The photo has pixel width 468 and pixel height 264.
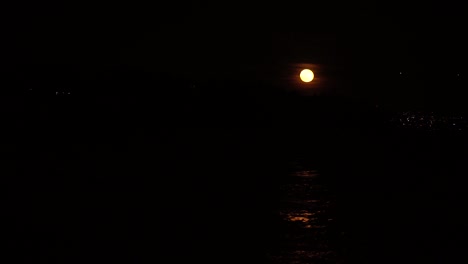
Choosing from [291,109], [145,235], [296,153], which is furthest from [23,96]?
[145,235]

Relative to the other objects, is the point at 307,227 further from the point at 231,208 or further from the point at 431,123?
the point at 431,123


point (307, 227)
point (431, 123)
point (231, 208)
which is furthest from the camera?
point (431, 123)

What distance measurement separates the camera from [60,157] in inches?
968

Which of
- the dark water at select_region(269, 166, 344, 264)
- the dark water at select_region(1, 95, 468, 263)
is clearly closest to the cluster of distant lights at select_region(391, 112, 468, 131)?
the dark water at select_region(1, 95, 468, 263)

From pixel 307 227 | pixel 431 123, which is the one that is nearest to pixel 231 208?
pixel 307 227

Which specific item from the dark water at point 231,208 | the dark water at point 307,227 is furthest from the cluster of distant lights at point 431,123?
the dark water at point 307,227

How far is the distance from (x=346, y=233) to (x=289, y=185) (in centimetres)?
690

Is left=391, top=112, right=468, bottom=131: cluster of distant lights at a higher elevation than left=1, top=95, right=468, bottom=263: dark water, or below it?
below

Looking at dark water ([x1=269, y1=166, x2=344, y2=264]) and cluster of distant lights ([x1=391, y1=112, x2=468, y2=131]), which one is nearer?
dark water ([x1=269, y1=166, x2=344, y2=264])

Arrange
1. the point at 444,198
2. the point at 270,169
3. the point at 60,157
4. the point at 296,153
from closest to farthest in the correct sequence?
the point at 444,198 → the point at 270,169 → the point at 60,157 → the point at 296,153

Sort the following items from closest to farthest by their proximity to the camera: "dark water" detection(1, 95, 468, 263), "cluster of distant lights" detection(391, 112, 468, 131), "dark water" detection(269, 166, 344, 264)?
"dark water" detection(269, 166, 344, 264) → "dark water" detection(1, 95, 468, 263) → "cluster of distant lights" detection(391, 112, 468, 131)

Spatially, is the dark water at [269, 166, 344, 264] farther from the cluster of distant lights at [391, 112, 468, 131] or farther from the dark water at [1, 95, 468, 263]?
the cluster of distant lights at [391, 112, 468, 131]

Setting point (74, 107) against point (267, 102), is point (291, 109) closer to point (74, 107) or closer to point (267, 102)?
point (267, 102)

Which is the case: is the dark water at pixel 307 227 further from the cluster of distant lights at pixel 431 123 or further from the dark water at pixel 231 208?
the cluster of distant lights at pixel 431 123
